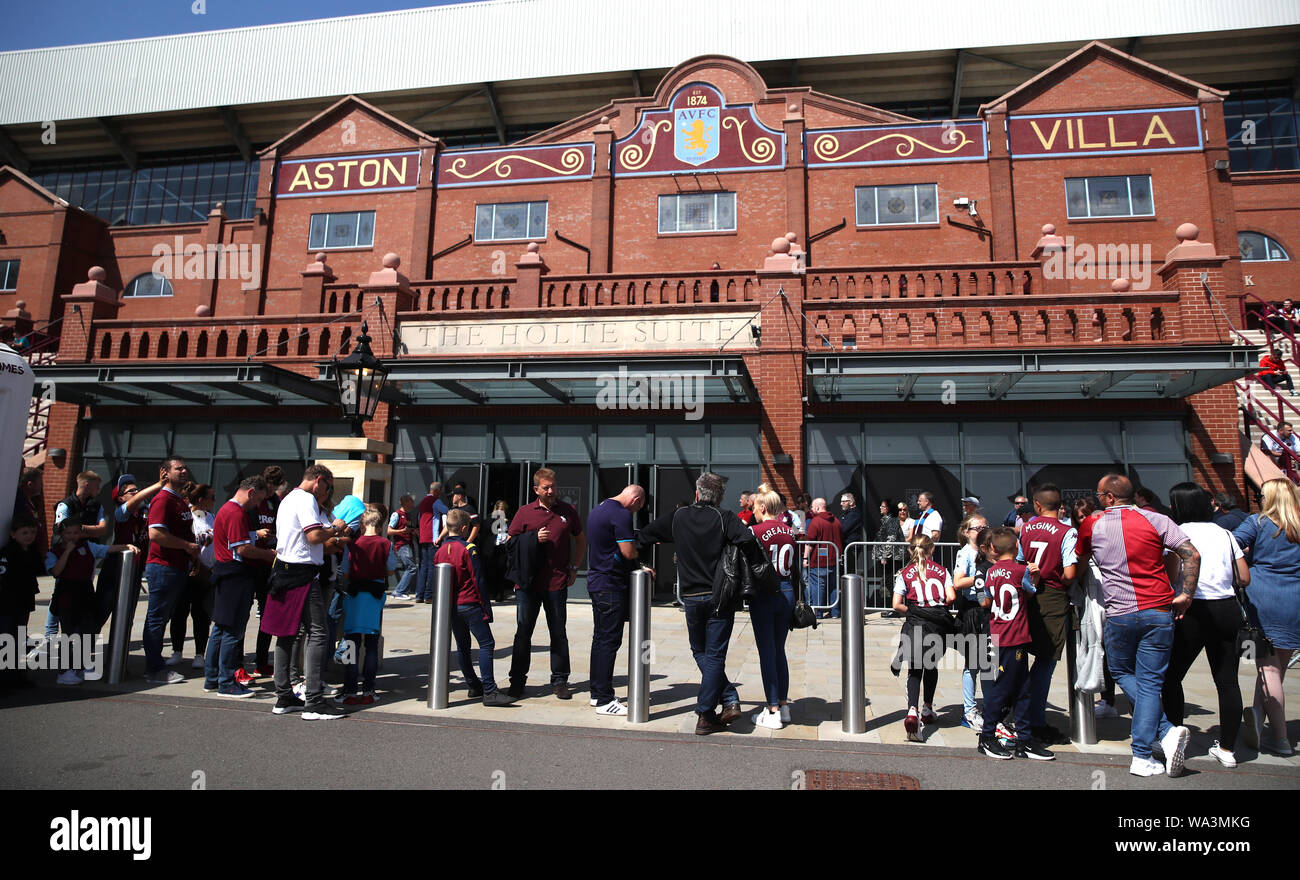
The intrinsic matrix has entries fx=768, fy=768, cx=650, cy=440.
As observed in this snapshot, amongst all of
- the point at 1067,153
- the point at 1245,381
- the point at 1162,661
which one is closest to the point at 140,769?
the point at 1162,661

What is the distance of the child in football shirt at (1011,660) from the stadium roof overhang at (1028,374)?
293 inches

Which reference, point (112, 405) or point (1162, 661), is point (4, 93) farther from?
point (1162, 661)

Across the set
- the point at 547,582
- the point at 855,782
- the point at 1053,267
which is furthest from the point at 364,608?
the point at 1053,267

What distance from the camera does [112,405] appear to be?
664 inches

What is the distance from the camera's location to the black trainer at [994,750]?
5203 mm

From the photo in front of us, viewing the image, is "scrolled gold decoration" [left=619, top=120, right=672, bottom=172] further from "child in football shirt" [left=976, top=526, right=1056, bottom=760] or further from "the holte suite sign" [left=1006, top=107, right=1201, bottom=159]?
"child in football shirt" [left=976, top=526, right=1056, bottom=760]

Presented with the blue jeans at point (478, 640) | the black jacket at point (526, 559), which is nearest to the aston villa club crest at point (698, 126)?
the black jacket at point (526, 559)

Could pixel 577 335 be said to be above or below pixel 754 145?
below

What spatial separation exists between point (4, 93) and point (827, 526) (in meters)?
41.6

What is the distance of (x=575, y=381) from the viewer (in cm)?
1369

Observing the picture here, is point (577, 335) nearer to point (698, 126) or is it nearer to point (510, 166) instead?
point (698, 126)

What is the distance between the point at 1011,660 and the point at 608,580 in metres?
3.08

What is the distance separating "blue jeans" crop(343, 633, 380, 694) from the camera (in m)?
6.50

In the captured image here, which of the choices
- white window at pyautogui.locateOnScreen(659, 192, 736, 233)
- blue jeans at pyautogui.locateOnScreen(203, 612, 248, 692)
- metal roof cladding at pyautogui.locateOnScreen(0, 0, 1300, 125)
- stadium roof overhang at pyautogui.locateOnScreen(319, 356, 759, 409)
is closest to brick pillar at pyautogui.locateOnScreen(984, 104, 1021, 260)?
white window at pyautogui.locateOnScreen(659, 192, 736, 233)
